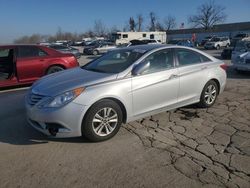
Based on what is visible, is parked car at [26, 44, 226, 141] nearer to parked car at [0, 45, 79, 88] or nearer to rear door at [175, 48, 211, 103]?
rear door at [175, 48, 211, 103]

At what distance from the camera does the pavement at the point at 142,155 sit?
3.48 m

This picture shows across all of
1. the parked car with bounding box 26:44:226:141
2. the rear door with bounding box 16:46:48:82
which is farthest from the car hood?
the rear door with bounding box 16:46:48:82

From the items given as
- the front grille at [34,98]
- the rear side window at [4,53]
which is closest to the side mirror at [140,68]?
the front grille at [34,98]

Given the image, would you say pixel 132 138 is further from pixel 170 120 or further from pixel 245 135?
pixel 245 135

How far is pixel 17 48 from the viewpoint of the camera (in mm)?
8992

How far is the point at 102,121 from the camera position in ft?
15.0

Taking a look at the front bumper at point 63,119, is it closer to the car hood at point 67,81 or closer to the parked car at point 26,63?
the car hood at point 67,81

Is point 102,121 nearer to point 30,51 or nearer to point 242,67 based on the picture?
point 30,51

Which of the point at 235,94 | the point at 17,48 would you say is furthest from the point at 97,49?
the point at 235,94

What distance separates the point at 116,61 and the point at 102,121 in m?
1.47

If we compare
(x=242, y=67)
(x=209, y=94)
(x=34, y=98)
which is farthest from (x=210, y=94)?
(x=242, y=67)

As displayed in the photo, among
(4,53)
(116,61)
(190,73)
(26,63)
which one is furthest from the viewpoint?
(4,53)

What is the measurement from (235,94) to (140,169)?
5.08 meters

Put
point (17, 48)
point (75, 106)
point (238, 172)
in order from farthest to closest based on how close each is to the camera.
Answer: point (17, 48) < point (75, 106) < point (238, 172)
